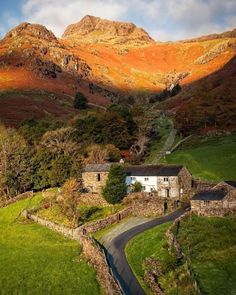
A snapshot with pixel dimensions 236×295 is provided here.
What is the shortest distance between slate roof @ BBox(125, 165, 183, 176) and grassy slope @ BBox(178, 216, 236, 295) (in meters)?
14.8

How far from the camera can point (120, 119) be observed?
10138 centimetres

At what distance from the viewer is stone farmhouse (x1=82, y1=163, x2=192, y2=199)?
205 feet

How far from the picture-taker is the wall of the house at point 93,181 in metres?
69.3

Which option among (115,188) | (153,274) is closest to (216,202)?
(153,274)

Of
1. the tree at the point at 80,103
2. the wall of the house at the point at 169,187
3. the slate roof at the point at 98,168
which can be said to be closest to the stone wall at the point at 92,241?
the wall of the house at the point at 169,187

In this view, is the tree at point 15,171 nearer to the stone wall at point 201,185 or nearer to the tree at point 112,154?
the tree at point 112,154

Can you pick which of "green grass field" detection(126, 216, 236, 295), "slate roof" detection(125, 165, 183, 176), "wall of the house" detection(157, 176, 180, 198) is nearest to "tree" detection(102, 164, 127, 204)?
"slate roof" detection(125, 165, 183, 176)

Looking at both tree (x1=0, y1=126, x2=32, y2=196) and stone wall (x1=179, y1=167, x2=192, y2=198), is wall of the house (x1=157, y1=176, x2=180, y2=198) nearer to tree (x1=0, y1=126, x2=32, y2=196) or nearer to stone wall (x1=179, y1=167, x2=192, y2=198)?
stone wall (x1=179, y1=167, x2=192, y2=198)

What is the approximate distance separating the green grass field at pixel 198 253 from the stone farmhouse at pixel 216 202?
4.25 ft

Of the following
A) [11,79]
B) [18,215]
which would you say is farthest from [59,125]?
[11,79]

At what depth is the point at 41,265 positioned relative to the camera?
4244 centimetres

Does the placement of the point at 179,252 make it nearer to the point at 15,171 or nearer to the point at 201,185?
the point at 201,185

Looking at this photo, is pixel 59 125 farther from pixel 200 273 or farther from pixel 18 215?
pixel 200 273

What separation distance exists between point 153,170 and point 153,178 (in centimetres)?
182
